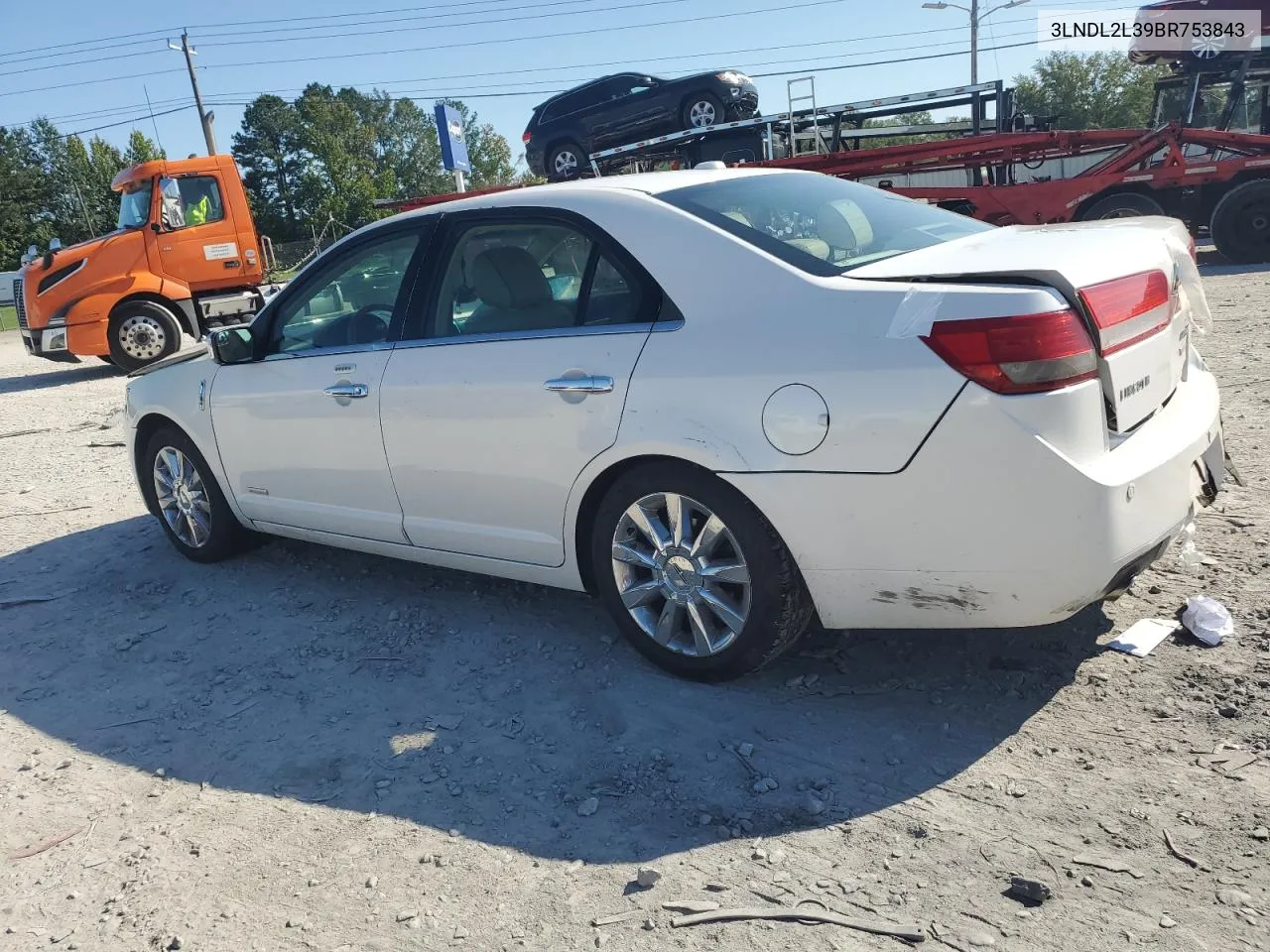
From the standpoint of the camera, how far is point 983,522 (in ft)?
8.95

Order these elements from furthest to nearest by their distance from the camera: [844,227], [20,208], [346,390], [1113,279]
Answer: [20,208]
[346,390]
[844,227]
[1113,279]

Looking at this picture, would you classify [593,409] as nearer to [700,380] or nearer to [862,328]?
[700,380]

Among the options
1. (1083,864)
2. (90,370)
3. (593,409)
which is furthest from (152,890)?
(90,370)

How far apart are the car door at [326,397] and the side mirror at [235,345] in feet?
0.18

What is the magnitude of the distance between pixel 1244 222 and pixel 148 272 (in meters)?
15.0

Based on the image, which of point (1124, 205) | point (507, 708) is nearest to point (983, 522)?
point (507, 708)

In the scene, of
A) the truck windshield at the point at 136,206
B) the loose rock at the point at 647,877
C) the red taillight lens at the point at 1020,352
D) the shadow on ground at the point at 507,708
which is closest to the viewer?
the loose rock at the point at 647,877

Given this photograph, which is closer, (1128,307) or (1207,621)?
(1128,307)

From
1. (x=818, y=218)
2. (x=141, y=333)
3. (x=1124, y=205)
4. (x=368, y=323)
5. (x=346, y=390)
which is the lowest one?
(x=1124, y=205)

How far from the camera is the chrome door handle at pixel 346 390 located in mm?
4062

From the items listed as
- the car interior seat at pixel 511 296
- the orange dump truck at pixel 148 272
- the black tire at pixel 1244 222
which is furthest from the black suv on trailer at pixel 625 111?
the car interior seat at pixel 511 296

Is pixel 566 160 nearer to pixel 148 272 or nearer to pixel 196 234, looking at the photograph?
pixel 196 234

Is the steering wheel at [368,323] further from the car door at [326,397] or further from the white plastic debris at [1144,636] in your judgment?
the white plastic debris at [1144,636]

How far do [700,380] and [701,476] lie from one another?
0.98 feet
